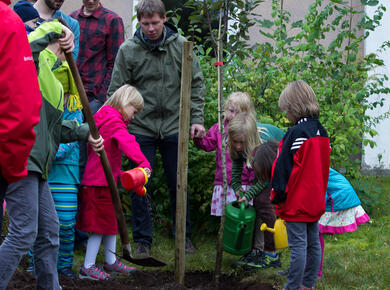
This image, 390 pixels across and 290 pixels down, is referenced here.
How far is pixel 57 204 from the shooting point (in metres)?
3.51

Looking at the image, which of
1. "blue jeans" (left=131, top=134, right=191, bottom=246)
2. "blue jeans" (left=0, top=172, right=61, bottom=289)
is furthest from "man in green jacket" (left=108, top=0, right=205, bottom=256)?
"blue jeans" (left=0, top=172, right=61, bottom=289)

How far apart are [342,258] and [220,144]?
133 centimetres

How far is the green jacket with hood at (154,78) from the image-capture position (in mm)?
4133

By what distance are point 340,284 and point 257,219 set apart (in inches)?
32.0

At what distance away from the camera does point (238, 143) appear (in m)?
3.87

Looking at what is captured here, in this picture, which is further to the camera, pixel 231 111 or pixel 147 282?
pixel 231 111

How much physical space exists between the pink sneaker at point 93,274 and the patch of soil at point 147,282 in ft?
0.26

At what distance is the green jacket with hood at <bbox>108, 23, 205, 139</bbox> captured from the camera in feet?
13.6

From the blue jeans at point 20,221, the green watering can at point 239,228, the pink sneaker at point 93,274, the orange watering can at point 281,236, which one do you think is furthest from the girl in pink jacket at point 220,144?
the blue jeans at point 20,221

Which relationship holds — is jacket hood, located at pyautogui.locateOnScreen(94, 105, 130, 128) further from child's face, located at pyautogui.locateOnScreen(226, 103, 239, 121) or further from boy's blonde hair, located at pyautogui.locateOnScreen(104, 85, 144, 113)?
child's face, located at pyautogui.locateOnScreen(226, 103, 239, 121)

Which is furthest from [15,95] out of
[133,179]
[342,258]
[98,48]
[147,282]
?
[342,258]

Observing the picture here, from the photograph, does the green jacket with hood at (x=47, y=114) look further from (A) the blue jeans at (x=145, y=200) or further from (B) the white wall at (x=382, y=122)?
(B) the white wall at (x=382, y=122)

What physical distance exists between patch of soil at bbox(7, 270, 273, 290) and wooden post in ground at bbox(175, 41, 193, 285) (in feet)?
0.57

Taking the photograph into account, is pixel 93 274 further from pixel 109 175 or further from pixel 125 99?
pixel 125 99
